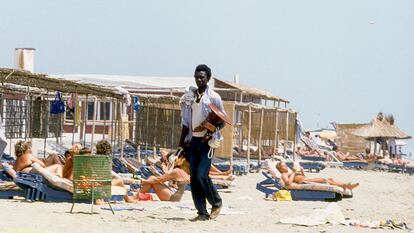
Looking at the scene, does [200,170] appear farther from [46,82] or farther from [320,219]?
[46,82]

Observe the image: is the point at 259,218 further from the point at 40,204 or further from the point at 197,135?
the point at 40,204

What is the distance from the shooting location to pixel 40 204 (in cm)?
1044

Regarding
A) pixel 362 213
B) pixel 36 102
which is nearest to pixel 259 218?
pixel 362 213

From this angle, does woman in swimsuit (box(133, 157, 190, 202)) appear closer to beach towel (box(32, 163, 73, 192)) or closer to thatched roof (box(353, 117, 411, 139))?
beach towel (box(32, 163, 73, 192))

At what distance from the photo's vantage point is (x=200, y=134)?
895 cm

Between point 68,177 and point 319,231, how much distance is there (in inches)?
140

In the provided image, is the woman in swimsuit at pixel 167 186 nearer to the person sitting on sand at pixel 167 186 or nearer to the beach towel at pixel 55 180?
the person sitting on sand at pixel 167 186

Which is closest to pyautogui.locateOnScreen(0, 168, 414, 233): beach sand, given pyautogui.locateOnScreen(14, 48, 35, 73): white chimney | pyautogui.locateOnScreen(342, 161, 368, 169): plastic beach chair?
pyautogui.locateOnScreen(14, 48, 35, 73): white chimney

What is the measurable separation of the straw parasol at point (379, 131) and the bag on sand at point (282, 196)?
2464 centimetres

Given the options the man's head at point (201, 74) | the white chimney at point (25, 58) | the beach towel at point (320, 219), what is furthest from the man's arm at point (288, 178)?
the white chimney at point (25, 58)

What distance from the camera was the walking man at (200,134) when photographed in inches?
350

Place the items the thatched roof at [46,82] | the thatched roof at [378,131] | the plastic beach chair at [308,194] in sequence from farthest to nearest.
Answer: the thatched roof at [378,131]
the plastic beach chair at [308,194]
the thatched roof at [46,82]

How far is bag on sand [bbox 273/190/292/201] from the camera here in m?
13.5

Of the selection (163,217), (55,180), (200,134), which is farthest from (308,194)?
(200,134)
